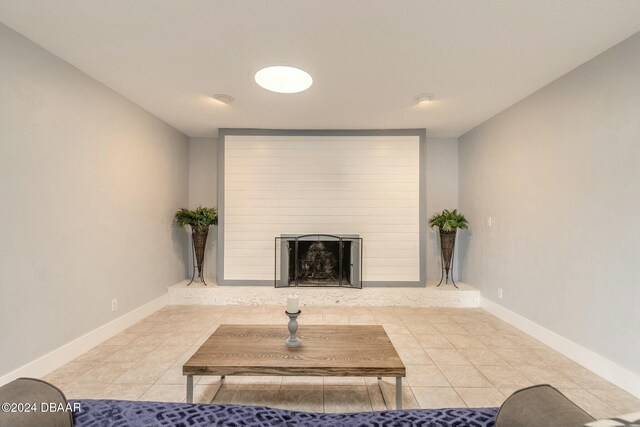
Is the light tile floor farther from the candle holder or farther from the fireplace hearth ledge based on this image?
the fireplace hearth ledge

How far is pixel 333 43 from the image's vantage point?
7.38ft

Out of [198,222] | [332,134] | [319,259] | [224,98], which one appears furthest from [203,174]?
[319,259]

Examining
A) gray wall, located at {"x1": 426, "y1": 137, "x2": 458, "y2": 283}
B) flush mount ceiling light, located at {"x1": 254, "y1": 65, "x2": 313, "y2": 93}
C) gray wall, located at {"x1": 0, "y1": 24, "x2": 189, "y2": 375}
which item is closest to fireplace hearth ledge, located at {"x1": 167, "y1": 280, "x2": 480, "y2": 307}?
Result: gray wall, located at {"x1": 0, "y1": 24, "x2": 189, "y2": 375}

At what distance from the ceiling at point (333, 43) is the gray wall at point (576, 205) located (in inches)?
10.6

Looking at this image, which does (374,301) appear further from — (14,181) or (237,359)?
(14,181)

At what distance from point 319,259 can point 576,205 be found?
3.04 m

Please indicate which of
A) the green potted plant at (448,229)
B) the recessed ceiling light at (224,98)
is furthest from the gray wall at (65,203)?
the green potted plant at (448,229)

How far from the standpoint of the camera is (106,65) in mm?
2594

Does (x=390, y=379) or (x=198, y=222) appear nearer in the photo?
(x=390, y=379)

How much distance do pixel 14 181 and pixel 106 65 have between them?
1.20m

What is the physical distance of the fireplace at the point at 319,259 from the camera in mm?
4449

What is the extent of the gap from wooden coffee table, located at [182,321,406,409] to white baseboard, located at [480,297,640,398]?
5.79 feet

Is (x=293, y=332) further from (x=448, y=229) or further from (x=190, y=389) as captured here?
(x=448, y=229)

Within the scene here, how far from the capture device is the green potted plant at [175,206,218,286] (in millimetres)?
4352
